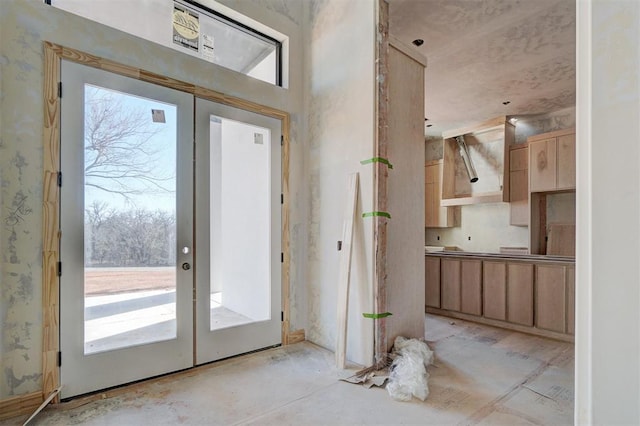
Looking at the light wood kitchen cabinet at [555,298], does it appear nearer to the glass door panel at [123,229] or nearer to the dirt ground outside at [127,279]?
the glass door panel at [123,229]

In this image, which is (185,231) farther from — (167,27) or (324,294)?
(167,27)

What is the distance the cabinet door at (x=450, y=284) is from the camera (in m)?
4.72

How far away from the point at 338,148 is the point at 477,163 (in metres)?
4.24

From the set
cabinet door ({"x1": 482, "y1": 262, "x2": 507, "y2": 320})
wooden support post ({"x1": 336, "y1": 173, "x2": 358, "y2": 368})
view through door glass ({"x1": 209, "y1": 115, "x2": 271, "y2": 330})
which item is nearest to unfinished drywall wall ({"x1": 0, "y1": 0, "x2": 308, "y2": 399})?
view through door glass ({"x1": 209, "y1": 115, "x2": 271, "y2": 330})

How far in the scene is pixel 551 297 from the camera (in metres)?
3.88

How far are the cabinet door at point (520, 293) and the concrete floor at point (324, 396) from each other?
76 cm

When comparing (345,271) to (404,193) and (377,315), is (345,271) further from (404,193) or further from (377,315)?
(404,193)

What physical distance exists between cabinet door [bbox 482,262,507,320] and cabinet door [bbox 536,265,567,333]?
379 millimetres

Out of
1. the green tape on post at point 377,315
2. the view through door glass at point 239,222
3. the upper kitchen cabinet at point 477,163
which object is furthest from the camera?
the upper kitchen cabinet at point 477,163

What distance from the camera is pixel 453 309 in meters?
4.75

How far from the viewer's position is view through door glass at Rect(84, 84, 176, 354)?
257cm

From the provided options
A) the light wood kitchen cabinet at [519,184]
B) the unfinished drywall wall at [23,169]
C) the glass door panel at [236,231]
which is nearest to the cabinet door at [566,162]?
the light wood kitchen cabinet at [519,184]

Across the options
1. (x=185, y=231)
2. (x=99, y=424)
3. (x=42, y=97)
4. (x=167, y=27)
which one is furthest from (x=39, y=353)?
(x=167, y=27)

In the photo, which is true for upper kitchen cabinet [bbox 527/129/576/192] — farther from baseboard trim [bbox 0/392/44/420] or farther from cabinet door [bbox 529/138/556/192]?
baseboard trim [bbox 0/392/44/420]
